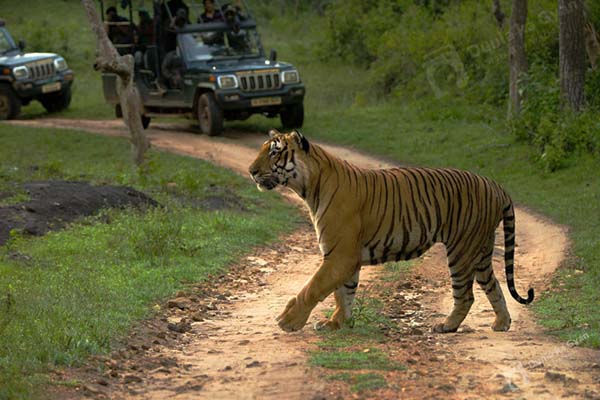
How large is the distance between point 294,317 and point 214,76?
45.6 feet

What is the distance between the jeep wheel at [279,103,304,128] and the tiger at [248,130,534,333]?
13890 millimetres

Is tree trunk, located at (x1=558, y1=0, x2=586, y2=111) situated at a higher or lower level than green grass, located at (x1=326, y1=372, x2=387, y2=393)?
higher

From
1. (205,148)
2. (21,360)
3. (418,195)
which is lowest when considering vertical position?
(205,148)

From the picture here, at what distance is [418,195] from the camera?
8328mm

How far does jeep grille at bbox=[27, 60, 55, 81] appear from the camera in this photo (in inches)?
973

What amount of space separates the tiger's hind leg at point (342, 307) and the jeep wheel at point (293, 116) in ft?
46.3

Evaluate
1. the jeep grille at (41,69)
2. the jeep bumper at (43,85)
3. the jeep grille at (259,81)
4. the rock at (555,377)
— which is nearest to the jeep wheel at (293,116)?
the jeep grille at (259,81)

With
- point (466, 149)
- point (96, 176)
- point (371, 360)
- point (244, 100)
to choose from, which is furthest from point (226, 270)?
point (244, 100)

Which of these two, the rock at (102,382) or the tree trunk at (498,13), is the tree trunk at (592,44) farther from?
the rock at (102,382)

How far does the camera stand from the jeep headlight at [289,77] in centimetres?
2173

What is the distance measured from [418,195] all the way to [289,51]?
27711 mm

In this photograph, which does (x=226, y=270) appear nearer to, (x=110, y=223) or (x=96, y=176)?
(x=110, y=223)

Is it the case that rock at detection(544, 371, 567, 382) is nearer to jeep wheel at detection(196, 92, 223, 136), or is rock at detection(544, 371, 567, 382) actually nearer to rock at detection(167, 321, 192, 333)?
rock at detection(167, 321, 192, 333)

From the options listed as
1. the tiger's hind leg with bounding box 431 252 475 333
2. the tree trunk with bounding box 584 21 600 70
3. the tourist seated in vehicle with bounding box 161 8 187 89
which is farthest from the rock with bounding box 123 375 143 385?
the tourist seated in vehicle with bounding box 161 8 187 89
